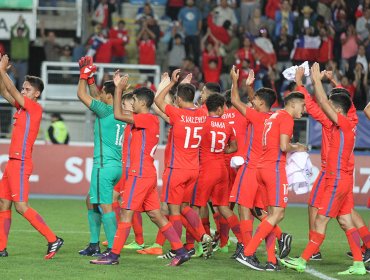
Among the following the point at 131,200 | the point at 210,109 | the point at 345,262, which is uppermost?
the point at 210,109

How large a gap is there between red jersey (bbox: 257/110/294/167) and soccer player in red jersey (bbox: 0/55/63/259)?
2781 mm

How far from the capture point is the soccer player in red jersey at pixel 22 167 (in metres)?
12.7

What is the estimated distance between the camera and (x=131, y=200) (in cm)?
1227

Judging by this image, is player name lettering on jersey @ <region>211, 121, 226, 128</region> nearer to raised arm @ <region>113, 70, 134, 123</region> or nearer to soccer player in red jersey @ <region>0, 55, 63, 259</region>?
raised arm @ <region>113, 70, 134, 123</region>

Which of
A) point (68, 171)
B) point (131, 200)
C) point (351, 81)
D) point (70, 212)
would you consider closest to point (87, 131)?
point (68, 171)

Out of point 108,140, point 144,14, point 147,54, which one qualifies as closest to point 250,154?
point 108,140

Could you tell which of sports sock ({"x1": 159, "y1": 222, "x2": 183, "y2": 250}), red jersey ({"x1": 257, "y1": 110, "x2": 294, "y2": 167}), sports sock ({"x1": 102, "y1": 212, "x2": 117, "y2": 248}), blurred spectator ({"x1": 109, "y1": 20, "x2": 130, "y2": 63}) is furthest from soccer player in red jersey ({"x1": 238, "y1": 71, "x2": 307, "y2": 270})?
blurred spectator ({"x1": 109, "y1": 20, "x2": 130, "y2": 63})

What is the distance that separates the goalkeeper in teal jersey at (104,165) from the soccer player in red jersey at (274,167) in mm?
1878

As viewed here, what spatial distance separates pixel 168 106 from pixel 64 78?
13456mm

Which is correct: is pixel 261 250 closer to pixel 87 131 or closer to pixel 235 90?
pixel 235 90

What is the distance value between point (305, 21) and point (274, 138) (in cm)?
1543

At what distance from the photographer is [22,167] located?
12.7 metres

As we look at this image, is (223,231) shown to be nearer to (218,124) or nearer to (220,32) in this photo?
(218,124)

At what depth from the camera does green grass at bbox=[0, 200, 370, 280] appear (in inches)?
462
